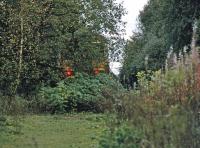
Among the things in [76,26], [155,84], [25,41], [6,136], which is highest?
[76,26]

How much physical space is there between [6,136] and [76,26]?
1285 centimetres

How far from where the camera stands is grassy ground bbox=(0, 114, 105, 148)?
12.7 m

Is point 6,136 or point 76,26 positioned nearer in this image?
point 6,136

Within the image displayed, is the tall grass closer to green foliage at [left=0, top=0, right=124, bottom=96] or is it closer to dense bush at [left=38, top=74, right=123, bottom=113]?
green foliage at [left=0, top=0, right=124, bottom=96]

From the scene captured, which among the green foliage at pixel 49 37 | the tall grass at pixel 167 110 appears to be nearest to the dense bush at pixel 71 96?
the green foliage at pixel 49 37

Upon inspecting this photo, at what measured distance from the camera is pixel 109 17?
101 ft

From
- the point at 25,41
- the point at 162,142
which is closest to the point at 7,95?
the point at 25,41

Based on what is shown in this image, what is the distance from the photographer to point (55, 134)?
15180mm

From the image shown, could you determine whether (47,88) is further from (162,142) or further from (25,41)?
(162,142)

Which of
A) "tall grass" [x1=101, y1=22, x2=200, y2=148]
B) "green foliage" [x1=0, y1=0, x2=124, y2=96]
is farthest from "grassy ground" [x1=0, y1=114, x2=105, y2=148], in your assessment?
"tall grass" [x1=101, y1=22, x2=200, y2=148]

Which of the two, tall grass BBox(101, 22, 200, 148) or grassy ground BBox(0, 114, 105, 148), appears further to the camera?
grassy ground BBox(0, 114, 105, 148)

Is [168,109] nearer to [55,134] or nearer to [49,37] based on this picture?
[55,134]

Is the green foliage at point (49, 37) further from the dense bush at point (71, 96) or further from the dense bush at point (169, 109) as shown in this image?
the dense bush at point (169, 109)

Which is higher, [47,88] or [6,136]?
[47,88]
